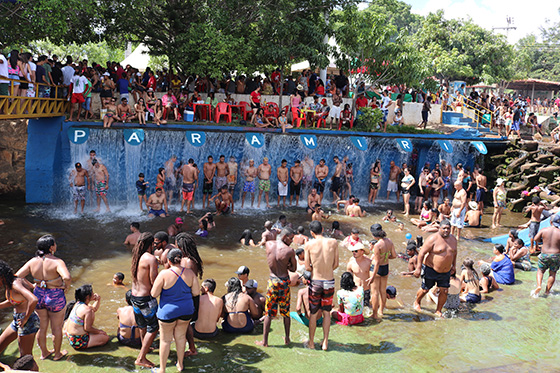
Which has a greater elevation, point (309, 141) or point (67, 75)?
point (67, 75)

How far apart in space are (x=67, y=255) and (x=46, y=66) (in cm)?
639

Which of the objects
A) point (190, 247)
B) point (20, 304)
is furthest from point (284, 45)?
point (20, 304)

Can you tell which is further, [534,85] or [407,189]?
[534,85]

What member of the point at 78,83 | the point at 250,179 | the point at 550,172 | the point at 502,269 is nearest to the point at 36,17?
the point at 78,83

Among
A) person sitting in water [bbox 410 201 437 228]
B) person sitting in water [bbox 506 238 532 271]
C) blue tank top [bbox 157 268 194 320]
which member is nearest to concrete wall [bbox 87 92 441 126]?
person sitting in water [bbox 410 201 437 228]

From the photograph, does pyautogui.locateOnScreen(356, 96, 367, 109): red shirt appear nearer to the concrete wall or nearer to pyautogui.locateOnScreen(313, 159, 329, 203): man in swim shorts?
the concrete wall

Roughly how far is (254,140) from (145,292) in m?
9.83

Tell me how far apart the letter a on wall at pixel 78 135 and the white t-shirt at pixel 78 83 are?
1205mm

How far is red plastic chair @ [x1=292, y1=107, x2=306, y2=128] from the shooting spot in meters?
16.9

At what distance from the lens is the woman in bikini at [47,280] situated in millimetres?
5418

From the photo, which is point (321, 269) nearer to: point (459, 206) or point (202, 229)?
point (202, 229)

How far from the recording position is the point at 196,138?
14.2 metres

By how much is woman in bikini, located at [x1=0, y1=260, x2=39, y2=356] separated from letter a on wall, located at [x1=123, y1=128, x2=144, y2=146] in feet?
28.5

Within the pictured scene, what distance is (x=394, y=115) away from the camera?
2000cm
